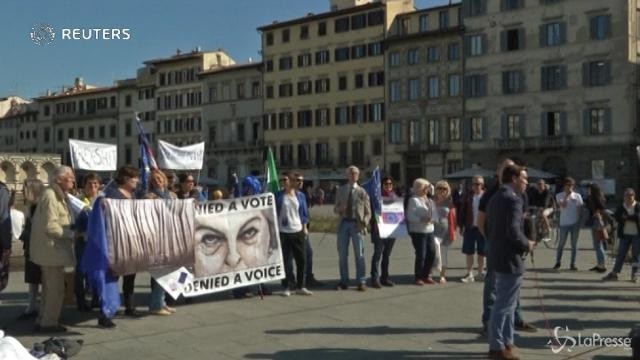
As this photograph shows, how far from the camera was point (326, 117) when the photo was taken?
211ft

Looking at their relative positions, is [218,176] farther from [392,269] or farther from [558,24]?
[392,269]

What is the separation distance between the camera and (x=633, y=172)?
4531cm

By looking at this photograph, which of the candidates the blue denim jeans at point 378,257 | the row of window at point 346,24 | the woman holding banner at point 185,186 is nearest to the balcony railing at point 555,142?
the row of window at point 346,24

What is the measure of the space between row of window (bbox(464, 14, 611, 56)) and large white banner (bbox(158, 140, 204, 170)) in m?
37.0

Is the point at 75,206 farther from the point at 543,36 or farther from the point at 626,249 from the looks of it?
the point at 543,36

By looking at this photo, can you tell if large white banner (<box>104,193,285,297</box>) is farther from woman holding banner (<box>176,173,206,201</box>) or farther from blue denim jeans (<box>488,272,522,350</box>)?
blue denim jeans (<box>488,272,522,350</box>)

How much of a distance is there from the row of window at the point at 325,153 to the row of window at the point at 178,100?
42.5 feet

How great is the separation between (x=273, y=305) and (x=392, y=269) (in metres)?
4.71

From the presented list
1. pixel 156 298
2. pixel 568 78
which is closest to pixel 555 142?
pixel 568 78

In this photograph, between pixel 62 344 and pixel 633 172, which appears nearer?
pixel 62 344

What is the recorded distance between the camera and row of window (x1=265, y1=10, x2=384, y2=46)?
59438mm

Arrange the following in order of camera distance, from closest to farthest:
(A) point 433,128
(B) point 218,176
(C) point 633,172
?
1. (C) point 633,172
2. (A) point 433,128
3. (B) point 218,176

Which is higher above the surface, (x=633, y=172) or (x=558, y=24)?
(x=558, y=24)

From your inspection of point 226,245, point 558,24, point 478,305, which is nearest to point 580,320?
point 478,305
